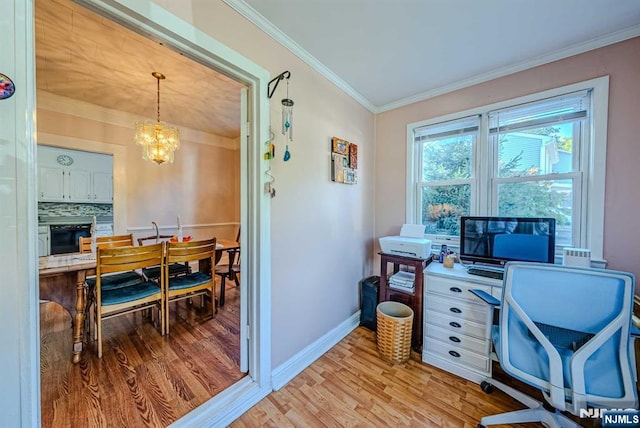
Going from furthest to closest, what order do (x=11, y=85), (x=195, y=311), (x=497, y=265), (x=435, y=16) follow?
(x=195, y=311), (x=497, y=265), (x=435, y=16), (x=11, y=85)

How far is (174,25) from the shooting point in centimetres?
107

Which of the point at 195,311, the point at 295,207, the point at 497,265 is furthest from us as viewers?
the point at 195,311

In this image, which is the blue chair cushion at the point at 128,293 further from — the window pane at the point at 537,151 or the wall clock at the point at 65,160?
the window pane at the point at 537,151

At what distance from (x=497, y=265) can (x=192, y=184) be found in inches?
169

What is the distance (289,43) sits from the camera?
163 cm

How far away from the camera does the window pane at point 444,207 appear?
2.23m

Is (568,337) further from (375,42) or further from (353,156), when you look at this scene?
(375,42)

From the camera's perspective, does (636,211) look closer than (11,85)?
No

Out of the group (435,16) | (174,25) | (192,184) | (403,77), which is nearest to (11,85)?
(174,25)

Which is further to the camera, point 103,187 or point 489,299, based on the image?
point 103,187

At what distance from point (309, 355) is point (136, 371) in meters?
1.22

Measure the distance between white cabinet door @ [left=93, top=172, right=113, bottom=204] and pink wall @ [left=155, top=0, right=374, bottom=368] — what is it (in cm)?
320

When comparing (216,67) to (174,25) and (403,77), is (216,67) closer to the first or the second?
(174,25)

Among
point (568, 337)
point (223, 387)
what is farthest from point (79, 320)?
point (568, 337)
